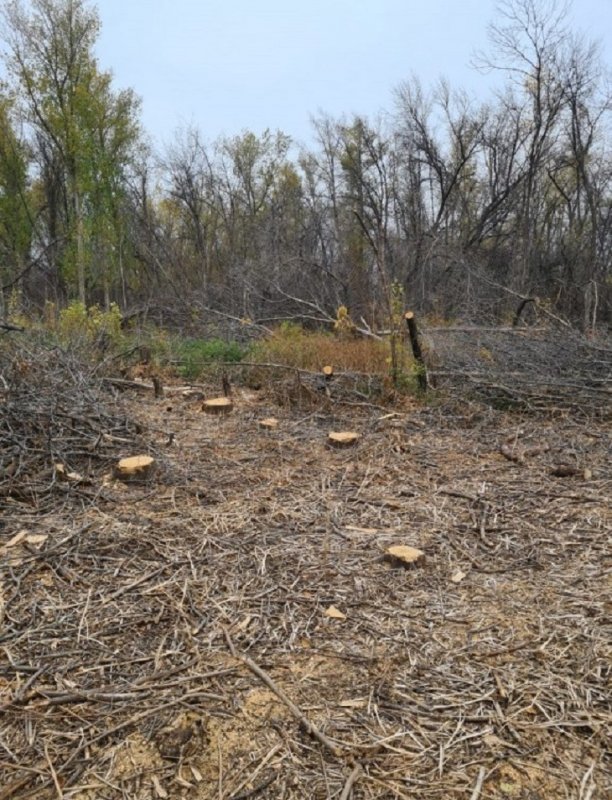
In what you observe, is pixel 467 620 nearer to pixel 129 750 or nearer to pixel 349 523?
pixel 349 523

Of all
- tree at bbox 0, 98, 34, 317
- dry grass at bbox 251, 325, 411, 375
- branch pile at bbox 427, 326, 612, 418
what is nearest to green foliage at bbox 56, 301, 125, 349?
dry grass at bbox 251, 325, 411, 375

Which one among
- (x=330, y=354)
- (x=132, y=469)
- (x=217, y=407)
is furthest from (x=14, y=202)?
(x=132, y=469)

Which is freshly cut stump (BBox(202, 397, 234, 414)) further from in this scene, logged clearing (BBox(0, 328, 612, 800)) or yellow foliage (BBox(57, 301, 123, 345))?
yellow foliage (BBox(57, 301, 123, 345))

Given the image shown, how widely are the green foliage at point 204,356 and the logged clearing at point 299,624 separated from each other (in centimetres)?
365

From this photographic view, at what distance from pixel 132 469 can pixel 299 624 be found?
A: 2082 millimetres

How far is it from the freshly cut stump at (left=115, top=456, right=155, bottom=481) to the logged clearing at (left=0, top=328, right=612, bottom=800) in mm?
59

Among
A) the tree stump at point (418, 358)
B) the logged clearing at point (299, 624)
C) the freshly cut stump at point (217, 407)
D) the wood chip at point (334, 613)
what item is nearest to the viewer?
the logged clearing at point (299, 624)

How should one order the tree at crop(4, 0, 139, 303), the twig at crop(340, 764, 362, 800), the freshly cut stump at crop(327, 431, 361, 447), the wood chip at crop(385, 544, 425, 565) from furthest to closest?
the tree at crop(4, 0, 139, 303) → the freshly cut stump at crop(327, 431, 361, 447) → the wood chip at crop(385, 544, 425, 565) → the twig at crop(340, 764, 362, 800)

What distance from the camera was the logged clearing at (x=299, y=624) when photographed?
161 cm

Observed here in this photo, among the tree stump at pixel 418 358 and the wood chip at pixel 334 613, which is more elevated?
the tree stump at pixel 418 358

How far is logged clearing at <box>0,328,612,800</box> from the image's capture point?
1.61m

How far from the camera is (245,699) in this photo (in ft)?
6.05

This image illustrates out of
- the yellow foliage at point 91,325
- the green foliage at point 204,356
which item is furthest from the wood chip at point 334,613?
the yellow foliage at point 91,325

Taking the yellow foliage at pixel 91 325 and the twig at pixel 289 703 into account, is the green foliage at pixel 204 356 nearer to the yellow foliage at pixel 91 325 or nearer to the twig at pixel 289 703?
the yellow foliage at pixel 91 325
